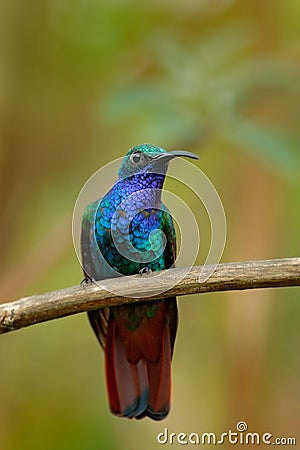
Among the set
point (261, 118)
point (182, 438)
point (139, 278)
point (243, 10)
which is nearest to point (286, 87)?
point (261, 118)

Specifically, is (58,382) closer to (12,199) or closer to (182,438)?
(182,438)

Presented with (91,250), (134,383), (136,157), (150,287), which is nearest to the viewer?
(150,287)

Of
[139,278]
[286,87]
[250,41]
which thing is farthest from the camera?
[250,41]

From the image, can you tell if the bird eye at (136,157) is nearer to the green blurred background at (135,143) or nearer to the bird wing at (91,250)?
the green blurred background at (135,143)
